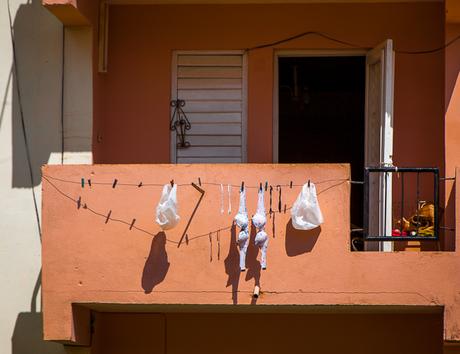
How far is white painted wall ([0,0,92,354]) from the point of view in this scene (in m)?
11.2

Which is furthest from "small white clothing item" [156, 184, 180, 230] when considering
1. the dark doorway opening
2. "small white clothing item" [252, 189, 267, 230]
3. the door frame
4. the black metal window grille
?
the dark doorway opening

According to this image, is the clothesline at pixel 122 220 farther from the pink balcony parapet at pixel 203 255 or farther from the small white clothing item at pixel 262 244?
the small white clothing item at pixel 262 244

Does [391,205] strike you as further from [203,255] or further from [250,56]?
[250,56]

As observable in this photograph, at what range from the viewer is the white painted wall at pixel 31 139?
11.2m

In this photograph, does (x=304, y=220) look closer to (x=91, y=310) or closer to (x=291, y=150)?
(x=91, y=310)

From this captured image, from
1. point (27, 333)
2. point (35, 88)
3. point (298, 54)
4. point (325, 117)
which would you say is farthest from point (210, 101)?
point (325, 117)

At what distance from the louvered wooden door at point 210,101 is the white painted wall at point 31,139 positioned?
3.40ft

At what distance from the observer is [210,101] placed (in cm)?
1188

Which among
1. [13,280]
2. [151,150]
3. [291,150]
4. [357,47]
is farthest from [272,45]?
[291,150]

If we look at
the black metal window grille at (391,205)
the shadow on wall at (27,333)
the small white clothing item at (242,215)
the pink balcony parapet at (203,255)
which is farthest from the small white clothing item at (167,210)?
the shadow on wall at (27,333)

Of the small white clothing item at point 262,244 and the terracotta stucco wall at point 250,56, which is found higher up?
the terracotta stucco wall at point 250,56

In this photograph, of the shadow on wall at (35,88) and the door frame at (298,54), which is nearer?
the shadow on wall at (35,88)

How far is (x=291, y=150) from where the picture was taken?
1711 centimetres

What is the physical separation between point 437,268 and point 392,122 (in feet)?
4.82
